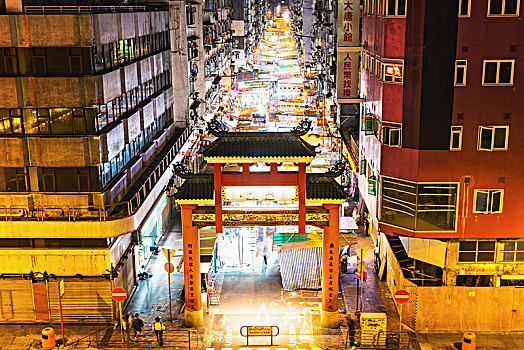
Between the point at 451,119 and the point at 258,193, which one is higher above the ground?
the point at 451,119

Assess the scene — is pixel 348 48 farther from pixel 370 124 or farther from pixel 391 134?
pixel 391 134

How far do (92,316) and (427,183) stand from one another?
740 inches

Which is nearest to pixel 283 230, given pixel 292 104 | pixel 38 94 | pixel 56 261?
pixel 56 261

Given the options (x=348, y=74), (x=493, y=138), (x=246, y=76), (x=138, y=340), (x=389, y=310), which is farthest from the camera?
(x=246, y=76)

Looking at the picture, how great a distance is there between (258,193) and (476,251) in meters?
11.6

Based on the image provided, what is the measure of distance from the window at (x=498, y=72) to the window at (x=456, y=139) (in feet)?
8.29

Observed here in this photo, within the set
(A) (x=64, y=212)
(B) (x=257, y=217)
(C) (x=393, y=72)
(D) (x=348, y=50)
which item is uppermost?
(D) (x=348, y=50)

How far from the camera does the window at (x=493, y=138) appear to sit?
29.6 metres

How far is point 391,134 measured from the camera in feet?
104

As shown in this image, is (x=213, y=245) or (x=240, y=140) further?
(x=213, y=245)

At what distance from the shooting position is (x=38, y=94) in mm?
29641

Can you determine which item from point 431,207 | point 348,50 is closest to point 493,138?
point 431,207

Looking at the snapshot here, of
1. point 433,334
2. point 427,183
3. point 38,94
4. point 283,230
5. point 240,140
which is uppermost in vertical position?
point 38,94

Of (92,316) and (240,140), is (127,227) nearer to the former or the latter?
(92,316)
